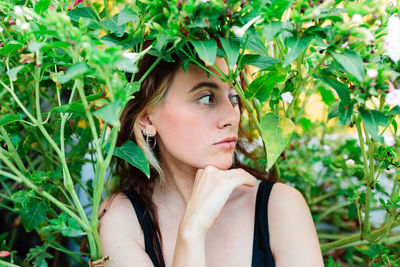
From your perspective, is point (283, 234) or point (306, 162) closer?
point (283, 234)

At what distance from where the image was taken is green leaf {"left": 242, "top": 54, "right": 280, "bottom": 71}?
109 centimetres

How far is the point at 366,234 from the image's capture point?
151 cm

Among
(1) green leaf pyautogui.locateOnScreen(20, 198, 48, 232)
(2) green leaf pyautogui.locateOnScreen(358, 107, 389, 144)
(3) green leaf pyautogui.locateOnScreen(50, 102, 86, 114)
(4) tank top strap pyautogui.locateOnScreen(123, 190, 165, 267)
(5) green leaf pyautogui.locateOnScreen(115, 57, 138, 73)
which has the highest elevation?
(5) green leaf pyautogui.locateOnScreen(115, 57, 138, 73)

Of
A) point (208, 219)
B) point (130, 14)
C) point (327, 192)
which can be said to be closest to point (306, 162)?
point (327, 192)

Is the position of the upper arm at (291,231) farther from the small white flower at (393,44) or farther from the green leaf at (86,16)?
the green leaf at (86,16)

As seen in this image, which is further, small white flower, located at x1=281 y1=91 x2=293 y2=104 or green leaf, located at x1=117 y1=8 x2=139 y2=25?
small white flower, located at x1=281 y1=91 x2=293 y2=104

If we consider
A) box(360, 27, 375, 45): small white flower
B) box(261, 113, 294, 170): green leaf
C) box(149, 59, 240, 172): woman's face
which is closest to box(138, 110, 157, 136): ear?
box(149, 59, 240, 172): woman's face

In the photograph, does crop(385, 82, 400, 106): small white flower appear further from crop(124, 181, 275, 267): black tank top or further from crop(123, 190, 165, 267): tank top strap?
crop(123, 190, 165, 267): tank top strap

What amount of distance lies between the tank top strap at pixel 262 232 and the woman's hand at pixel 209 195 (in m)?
0.11

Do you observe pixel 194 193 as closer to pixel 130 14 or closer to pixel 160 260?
pixel 160 260

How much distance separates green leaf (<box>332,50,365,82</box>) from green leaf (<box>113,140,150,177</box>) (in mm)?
527

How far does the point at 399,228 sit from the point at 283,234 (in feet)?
4.44

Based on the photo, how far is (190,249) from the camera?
123 cm

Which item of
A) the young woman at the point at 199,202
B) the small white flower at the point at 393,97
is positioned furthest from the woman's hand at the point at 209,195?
the small white flower at the point at 393,97
